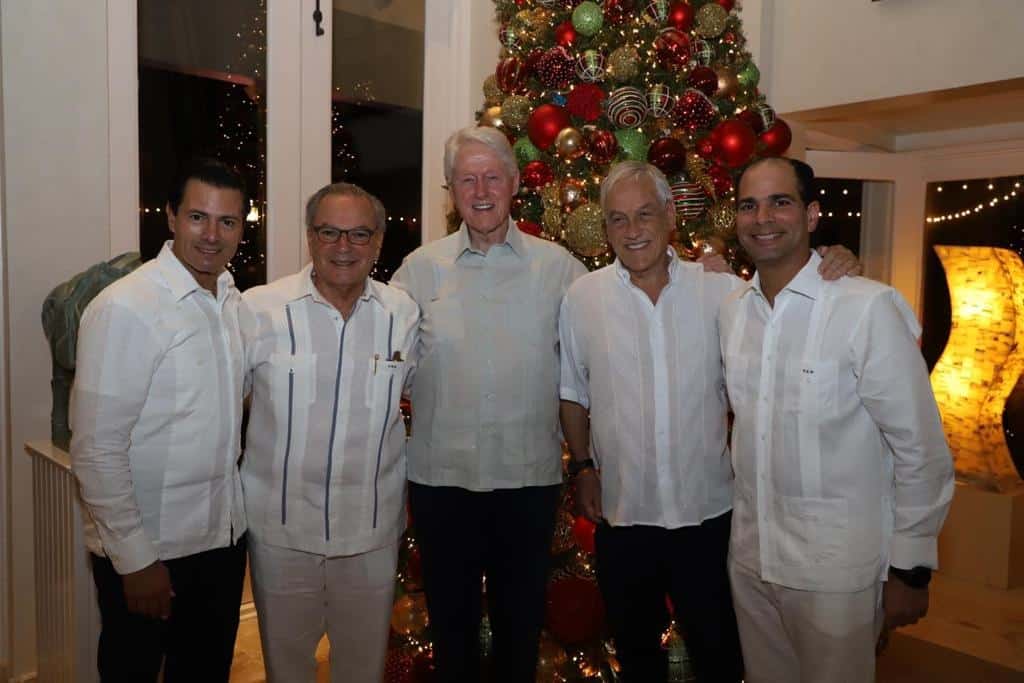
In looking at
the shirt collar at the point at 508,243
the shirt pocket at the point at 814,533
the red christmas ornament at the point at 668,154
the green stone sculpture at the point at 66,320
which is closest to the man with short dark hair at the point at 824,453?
the shirt pocket at the point at 814,533

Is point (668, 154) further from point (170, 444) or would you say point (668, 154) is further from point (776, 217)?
point (170, 444)

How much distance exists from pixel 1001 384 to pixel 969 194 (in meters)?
1.04

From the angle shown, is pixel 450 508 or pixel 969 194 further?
pixel 969 194

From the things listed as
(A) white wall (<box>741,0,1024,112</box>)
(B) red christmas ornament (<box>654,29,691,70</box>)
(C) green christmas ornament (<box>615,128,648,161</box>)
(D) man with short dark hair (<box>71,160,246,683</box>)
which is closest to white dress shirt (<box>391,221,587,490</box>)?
(D) man with short dark hair (<box>71,160,246,683</box>)

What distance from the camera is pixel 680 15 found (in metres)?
2.96

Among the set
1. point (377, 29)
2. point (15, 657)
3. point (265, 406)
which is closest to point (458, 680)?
point (265, 406)

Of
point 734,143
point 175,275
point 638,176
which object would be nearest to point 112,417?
point 175,275

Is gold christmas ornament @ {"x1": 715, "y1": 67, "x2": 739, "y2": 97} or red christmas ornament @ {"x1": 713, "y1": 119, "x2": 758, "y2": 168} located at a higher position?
gold christmas ornament @ {"x1": 715, "y1": 67, "x2": 739, "y2": 97}

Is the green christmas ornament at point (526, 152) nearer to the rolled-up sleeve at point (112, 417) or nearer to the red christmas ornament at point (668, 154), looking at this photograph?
the red christmas ornament at point (668, 154)

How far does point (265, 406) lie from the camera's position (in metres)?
1.90

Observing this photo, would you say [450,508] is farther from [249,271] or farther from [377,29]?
[377,29]

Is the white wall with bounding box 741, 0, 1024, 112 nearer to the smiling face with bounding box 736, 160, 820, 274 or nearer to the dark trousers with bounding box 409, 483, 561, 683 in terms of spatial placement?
the smiling face with bounding box 736, 160, 820, 274

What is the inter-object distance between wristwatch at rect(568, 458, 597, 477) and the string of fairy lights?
3225mm

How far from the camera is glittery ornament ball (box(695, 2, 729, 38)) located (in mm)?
2957
